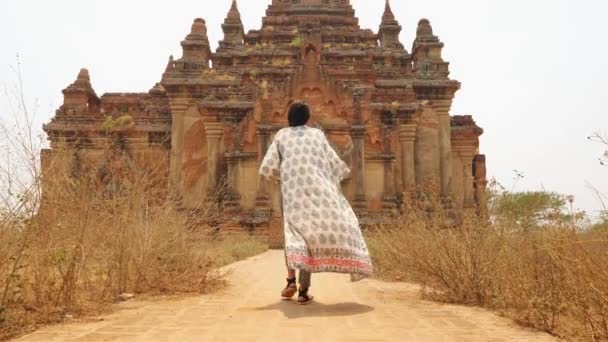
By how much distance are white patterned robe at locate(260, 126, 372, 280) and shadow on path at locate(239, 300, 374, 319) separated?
1.00 ft

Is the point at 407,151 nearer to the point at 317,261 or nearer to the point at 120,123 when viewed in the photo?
the point at 120,123

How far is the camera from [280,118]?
15.9 metres

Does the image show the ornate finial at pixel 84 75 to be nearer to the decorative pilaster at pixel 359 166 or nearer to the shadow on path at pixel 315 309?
the decorative pilaster at pixel 359 166

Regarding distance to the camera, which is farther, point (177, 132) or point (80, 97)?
point (80, 97)

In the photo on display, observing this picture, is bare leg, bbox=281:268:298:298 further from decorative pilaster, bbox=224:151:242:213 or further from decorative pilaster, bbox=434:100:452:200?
decorative pilaster, bbox=434:100:452:200

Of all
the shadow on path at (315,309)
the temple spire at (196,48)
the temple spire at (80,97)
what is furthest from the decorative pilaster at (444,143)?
the shadow on path at (315,309)

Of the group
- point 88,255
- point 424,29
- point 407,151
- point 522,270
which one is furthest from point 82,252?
point 424,29

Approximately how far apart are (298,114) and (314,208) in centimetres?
104

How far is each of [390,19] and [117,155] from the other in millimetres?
11916

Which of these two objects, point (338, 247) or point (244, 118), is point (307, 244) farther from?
point (244, 118)

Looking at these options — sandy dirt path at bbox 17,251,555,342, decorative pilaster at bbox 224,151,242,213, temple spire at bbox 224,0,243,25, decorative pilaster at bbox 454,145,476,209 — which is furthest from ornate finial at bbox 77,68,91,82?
sandy dirt path at bbox 17,251,555,342

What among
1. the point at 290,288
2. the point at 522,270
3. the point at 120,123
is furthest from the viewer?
the point at 120,123

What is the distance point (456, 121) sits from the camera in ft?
62.7

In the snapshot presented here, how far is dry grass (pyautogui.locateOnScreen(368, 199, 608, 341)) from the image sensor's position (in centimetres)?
391
